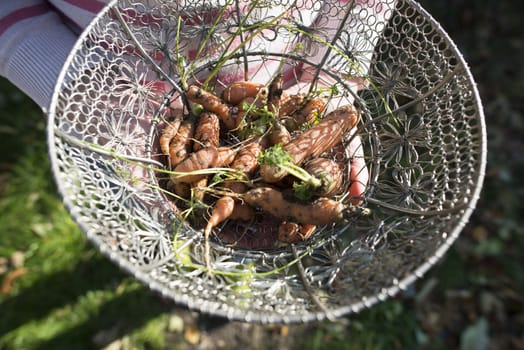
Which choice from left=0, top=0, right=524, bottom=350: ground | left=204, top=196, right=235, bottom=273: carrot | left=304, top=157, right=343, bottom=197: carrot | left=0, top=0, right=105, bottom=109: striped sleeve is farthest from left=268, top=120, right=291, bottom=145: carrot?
left=0, top=0, right=524, bottom=350: ground

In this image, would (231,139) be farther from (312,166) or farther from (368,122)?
(368,122)

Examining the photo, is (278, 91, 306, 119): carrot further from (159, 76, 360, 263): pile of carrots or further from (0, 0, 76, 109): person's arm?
(0, 0, 76, 109): person's arm

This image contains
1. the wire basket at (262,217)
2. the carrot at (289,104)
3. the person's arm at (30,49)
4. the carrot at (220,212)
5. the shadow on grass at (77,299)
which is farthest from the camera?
the shadow on grass at (77,299)

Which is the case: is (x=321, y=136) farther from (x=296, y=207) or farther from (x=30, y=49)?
(x=30, y=49)

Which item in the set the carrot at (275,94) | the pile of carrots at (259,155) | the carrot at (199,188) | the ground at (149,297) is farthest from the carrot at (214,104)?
the ground at (149,297)

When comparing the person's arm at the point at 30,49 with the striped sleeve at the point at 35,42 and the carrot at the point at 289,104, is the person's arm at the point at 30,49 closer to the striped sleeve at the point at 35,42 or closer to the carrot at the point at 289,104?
the striped sleeve at the point at 35,42

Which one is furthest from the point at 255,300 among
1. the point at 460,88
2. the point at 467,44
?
the point at 467,44

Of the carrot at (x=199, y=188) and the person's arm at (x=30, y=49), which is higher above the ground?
the person's arm at (x=30, y=49)

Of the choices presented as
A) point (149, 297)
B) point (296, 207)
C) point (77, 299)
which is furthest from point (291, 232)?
point (77, 299)
